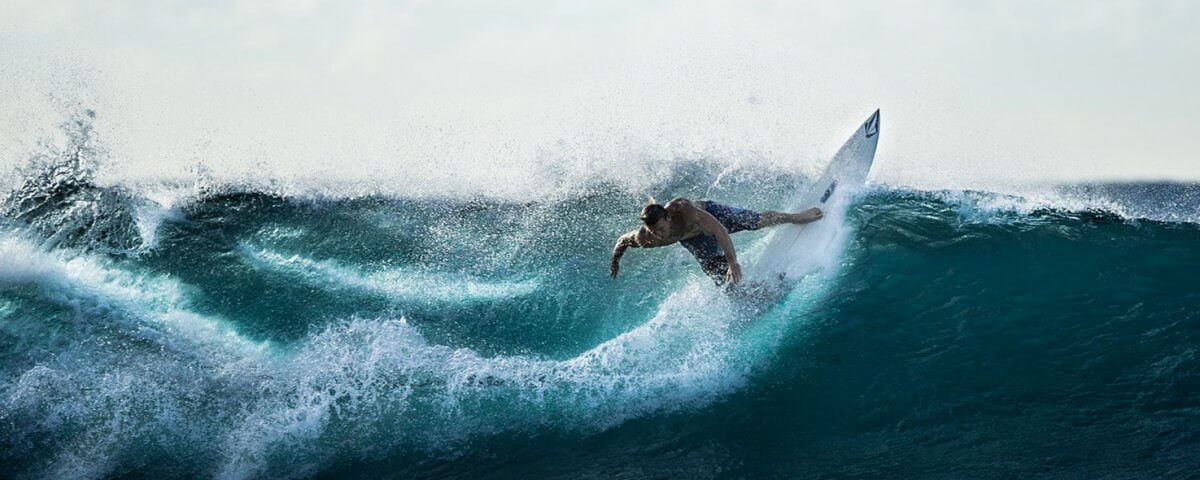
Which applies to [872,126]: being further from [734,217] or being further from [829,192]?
[734,217]

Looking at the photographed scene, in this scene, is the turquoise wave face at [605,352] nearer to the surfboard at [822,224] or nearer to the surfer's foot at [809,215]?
the surfboard at [822,224]

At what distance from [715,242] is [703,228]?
40cm

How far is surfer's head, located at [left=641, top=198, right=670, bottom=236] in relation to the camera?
5.31m

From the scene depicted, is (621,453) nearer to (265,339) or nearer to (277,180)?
(265,339)

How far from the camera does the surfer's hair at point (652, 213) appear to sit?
531 cm

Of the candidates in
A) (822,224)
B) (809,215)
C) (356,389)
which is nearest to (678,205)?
(809,215)

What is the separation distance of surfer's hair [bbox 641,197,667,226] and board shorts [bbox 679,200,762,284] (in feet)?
2.16

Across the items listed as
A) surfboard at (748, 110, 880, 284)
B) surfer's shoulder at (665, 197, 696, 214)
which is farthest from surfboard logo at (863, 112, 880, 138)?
surfer's shoulder at (665, 197, 696, 214)

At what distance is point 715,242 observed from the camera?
19.7 ft

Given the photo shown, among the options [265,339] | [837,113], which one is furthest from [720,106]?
[265,339]

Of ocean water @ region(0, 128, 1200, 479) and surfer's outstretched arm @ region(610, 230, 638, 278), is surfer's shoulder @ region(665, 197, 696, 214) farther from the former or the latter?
ocean water @ region(0, 128, 1200, 479)

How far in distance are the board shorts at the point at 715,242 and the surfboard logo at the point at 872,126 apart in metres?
1.89

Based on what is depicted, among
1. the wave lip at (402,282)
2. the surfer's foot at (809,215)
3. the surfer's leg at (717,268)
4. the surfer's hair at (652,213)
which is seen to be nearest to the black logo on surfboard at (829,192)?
the surfer's foot at (809,215)

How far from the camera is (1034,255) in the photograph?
6641mm
